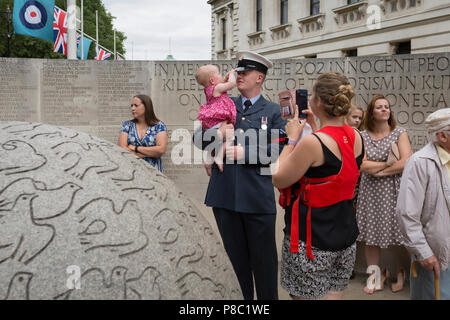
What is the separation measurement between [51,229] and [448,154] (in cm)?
236

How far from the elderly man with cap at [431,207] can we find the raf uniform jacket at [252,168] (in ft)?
3.02

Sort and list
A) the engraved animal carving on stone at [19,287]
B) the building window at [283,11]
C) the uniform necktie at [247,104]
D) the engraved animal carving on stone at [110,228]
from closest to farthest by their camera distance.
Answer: the engraved animal carving on stone at [19,287]
the engraved animal carving on stone at [110,228]
the uniform necktie at [247,104]
the building window at [283,11]

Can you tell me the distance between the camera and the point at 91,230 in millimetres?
1399

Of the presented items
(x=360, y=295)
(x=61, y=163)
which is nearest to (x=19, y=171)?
(x=61, y=163)

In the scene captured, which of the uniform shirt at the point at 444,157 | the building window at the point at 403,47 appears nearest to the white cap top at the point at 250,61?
the uniform shirt at the point at 444,157

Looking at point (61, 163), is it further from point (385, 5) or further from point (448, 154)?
point (385, 5)

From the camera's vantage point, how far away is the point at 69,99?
632cm

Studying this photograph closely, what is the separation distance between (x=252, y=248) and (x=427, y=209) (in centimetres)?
121

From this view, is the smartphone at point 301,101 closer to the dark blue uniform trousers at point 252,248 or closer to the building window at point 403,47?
the dark blue uniform trousers at point 252,248

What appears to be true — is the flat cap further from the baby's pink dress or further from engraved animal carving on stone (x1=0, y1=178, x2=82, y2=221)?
engraved animal carving on stone (x1=0, y1=178, x2=82, y2=221)

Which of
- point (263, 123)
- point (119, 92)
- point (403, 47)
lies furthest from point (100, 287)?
Result: point (403, 47)

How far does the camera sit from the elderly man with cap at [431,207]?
8.60ft

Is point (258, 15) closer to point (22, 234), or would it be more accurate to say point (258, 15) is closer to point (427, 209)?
point (427, 209)
